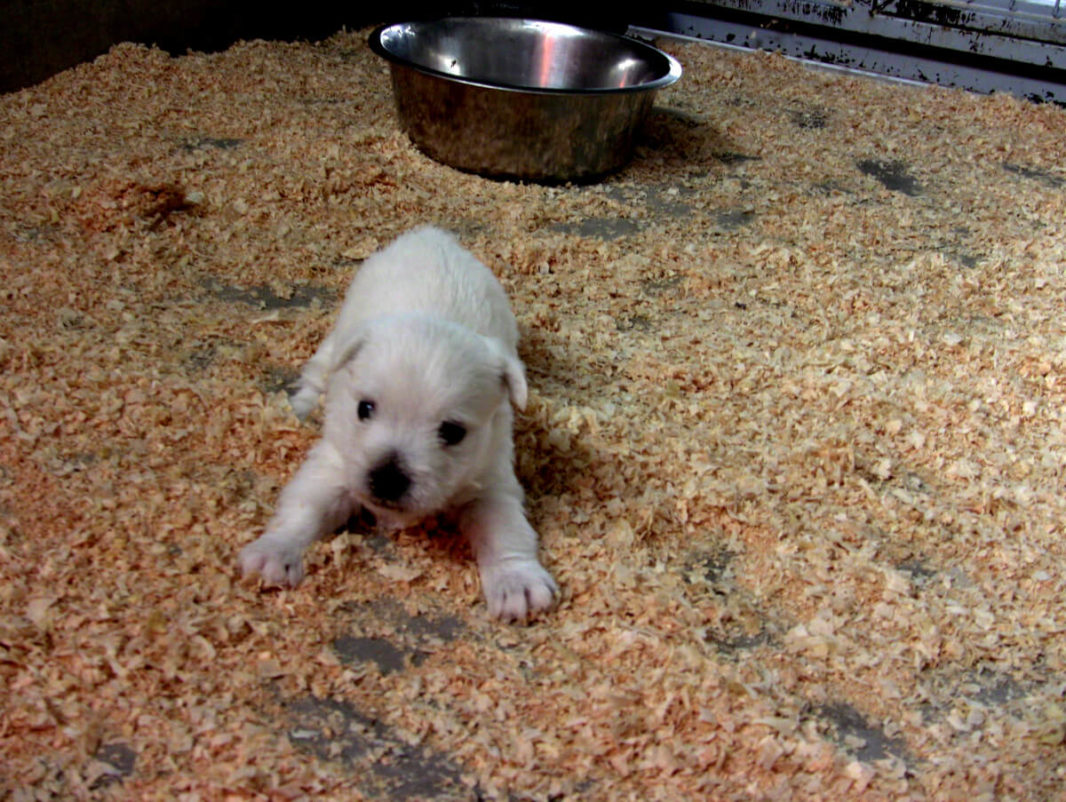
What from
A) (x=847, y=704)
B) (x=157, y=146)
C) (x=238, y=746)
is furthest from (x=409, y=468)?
(x=157, y=146)

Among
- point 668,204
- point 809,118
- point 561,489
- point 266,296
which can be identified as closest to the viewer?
point 561,489

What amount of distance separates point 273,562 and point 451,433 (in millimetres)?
598

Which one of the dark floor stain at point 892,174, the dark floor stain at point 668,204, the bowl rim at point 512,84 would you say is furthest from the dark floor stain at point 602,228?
the dark floor stain at point 892,174

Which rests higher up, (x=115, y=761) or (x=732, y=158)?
(x=732, y=158)

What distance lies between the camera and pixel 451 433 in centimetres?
264

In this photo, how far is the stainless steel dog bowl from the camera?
5.39 m

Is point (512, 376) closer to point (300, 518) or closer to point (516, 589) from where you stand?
point (516, 589)

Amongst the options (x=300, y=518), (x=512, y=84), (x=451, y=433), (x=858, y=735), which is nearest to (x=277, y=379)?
(x=300, y=518)

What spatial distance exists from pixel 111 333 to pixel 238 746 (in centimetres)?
206

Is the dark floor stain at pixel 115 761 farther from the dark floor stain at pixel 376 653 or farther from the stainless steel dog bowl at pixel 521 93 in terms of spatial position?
the stainless steel dog bowl at pixel 521 93

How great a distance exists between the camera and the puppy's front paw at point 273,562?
104 inches

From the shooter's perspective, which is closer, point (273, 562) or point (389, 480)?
point (389, 480)

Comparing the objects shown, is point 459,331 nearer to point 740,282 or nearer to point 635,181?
point 740,282

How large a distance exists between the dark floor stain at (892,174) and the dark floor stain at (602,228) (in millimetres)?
1982
